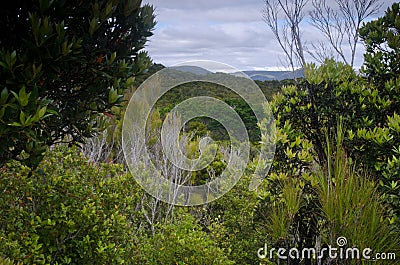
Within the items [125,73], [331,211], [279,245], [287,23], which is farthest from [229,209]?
[287,23]

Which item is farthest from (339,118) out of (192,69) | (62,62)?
(62,62)

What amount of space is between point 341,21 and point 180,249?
757 centimetres

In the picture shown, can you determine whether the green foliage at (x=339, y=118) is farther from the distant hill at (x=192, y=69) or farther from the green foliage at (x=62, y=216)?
the green foliage at (x=62, y=216)

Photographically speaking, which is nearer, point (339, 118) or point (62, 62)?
point (62, 62)

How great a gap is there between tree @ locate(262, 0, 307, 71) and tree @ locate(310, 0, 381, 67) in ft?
2.11

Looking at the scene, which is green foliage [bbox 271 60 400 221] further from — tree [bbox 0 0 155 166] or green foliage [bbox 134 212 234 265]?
tree [bbox 0 0 155 166]

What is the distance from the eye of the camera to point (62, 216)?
8.99 feet

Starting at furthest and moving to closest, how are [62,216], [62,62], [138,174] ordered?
[138,174] < [62,216] < [62,62]

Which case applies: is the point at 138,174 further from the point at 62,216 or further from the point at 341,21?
the point at 341,21

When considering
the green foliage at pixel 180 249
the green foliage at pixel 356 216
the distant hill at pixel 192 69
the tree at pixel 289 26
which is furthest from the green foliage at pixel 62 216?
the tree at pixel 289 26

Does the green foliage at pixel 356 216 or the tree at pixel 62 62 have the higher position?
the tree at pixel 62 62

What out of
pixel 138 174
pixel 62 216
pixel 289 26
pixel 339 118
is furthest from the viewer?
pixel 289 26

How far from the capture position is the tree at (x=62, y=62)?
1.35 metres

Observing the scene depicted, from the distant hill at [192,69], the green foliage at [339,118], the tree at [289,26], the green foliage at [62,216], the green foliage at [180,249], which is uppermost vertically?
the tree at [289,26]
